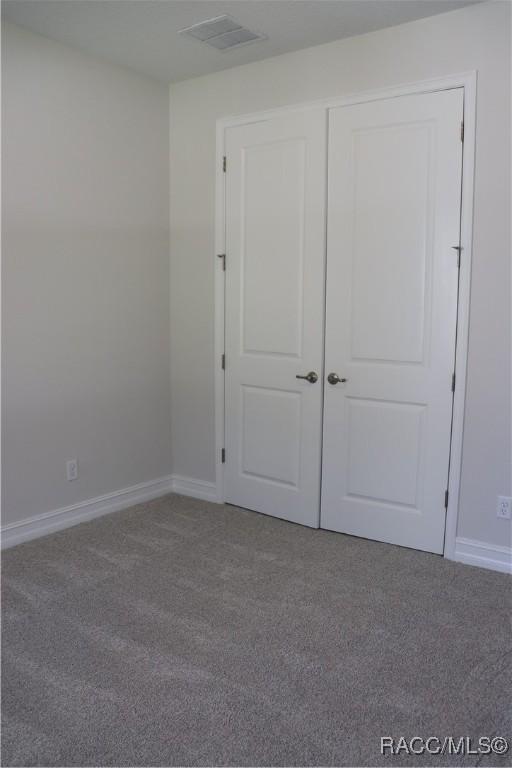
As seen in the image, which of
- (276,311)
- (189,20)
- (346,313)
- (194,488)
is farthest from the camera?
(194,488)

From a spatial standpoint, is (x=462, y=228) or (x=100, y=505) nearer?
(x=462, y=228)

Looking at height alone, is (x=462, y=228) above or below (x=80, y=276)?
above

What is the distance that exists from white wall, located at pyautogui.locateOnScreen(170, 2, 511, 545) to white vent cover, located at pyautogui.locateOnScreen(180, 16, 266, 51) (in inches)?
13.0

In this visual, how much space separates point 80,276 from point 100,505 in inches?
55.9

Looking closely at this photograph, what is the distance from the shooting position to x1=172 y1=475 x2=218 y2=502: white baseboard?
4.42 m

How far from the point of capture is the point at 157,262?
439cm

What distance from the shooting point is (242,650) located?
2.56 meters

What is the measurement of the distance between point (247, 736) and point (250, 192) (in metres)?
3.02

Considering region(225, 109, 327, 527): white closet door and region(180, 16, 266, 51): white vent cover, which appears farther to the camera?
region(225, 109, 327, 527): white closet door

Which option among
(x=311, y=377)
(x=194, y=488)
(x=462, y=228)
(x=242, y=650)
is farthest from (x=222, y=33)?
(x=242, y=650)

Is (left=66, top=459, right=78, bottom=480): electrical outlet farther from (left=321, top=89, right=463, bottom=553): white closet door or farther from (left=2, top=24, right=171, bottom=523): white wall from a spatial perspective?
(left=321, top=89, right=463, bottom=553): white closet door

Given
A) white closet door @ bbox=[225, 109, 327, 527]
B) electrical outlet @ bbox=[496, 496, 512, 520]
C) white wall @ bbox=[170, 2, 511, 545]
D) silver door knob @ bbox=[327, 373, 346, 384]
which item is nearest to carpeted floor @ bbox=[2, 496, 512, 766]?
Answer: electrical outlet @ bbox=[496, 496, 512, 520]

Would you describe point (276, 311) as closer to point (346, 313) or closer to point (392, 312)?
point (346, 313)

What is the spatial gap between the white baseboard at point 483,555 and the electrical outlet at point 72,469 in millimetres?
2216
